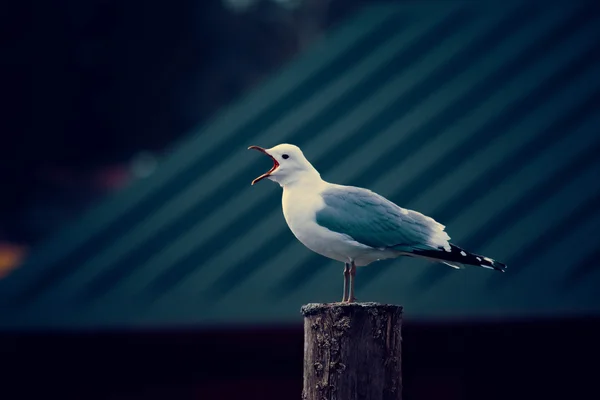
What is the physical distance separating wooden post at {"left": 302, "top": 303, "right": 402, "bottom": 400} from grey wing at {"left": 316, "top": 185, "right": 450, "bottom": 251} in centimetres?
43

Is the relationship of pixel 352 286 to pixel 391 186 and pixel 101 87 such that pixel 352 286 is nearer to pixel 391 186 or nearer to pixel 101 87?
pixel 391 186

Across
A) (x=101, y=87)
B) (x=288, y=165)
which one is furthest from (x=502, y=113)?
(x=101, y=87)

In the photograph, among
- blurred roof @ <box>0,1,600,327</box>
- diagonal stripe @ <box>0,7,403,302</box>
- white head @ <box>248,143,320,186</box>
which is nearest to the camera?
white head @ <box>248,143,320,186</box>

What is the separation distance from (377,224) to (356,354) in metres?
0.65

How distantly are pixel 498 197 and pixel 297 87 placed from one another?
8.44 feet

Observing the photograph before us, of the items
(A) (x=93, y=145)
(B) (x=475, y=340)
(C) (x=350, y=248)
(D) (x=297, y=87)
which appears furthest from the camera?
(A) (x=93, y=145)

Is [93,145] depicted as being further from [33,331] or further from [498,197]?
[498,197]

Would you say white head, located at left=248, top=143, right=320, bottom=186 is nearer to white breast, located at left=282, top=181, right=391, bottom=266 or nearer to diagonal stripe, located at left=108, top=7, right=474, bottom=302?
white breast, located at left=282, top=181, right=391, bottom=266

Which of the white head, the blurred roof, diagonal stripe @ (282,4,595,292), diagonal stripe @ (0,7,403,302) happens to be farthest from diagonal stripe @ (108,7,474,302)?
the white head

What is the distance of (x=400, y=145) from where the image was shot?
855 centimetres

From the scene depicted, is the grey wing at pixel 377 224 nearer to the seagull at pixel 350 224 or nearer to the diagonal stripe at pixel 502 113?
the seagull at pixel 350 224

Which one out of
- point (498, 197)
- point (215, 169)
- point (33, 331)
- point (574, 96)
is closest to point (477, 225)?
point (498, 197)

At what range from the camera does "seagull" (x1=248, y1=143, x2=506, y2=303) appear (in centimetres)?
384

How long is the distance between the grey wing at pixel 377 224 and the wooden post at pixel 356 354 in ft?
1.43
